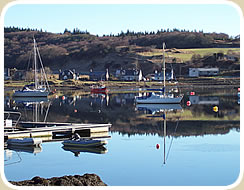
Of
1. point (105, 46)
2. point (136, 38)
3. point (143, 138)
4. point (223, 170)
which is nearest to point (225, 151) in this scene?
point (223, 170)

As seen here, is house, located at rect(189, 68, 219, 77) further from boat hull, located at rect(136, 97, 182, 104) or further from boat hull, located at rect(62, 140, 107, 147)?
boat hull, located at rect(62, 140, 107, 147)

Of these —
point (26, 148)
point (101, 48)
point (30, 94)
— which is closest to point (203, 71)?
point (30, 94)

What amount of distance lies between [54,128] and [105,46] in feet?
397

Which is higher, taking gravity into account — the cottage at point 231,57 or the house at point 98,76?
the cottage at point 231,57

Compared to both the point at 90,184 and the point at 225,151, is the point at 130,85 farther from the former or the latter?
the point at 90,184

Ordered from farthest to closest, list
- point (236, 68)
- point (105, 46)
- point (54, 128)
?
point (105, 46) → point (236, 68) → point (54, 128)

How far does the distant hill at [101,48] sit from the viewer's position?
128 metres

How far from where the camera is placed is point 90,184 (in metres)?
12.8

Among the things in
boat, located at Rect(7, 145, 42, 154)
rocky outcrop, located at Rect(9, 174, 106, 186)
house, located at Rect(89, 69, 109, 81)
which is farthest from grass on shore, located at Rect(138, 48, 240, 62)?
rocky outcrop, located at Rect(9, 174, 106, 186)

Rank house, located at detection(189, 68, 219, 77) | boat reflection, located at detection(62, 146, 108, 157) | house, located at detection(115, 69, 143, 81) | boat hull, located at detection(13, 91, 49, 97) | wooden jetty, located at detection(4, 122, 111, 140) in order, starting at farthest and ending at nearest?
house, located at detection(115, 69, 143, 81)
house, located at detection(189, 68, 219, 77)
boat hull, located at detection(13, 91, 49, 97)
wooden jetty, located at detection(4, 122, 111, 140)
boat reflection, located at detection(62, 146, 108, 157)

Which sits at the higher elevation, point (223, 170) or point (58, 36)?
point (58, 36)

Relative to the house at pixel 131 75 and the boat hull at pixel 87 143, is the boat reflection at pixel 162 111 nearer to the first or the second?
the boat hull at pixel 87 143

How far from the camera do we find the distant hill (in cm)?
12833

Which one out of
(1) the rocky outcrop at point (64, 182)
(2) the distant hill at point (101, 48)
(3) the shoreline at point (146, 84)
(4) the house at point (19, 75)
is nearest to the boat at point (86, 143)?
(1) the rocky outcrop at point (64, 182)
